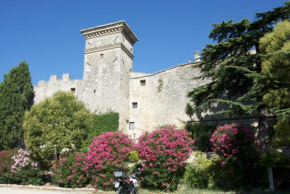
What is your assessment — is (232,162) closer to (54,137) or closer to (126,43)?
(54,137)

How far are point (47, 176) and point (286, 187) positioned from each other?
1252 cm

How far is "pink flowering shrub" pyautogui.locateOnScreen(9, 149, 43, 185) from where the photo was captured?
500 inches

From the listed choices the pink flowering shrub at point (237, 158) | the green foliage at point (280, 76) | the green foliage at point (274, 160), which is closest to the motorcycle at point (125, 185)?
the pink flowering shrub at point (237, 158)

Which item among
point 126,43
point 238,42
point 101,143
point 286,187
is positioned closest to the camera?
point 286,187

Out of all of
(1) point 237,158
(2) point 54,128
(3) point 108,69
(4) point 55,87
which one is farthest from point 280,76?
Answer: (4) point 55,87

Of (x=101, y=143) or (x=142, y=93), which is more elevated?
(x=142, y=93)

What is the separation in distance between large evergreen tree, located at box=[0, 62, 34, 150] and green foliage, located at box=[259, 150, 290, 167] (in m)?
20.0

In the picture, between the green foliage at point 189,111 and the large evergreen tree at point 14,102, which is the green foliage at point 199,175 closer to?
the green foliage at point 189,111

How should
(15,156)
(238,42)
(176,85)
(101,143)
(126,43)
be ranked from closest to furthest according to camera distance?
(101,143)
(238,42)
(15,156)
(176,85)
(126,43)

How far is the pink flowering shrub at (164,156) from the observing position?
9.38 metres

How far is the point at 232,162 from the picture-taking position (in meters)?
9.52

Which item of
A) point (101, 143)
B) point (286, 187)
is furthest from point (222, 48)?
point (101, 143)

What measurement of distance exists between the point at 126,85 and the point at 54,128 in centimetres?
755

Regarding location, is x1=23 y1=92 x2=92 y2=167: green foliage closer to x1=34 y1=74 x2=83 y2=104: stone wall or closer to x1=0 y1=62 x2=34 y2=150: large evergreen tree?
x1=34 y1=74 x2=83 y2=104: stone wall
